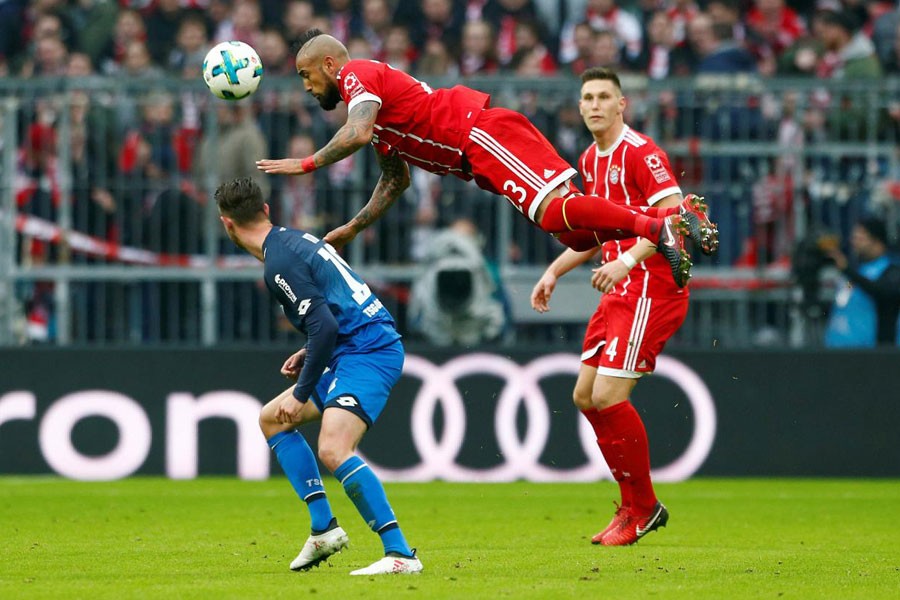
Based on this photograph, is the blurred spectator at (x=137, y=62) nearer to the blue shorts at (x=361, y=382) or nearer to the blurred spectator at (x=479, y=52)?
the blurred spectator at (x=479, y=52)

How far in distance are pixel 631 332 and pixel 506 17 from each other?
838cm

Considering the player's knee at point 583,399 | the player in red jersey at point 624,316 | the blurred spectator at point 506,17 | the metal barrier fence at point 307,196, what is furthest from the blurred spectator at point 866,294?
the player's knee at point 583,399

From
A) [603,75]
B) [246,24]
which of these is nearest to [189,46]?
[246,24]

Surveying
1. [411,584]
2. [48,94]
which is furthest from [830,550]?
[48,94]

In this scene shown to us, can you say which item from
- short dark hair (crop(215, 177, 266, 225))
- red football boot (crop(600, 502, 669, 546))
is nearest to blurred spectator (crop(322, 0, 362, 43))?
Result: red football boot (crop(600, 502, 669, 546))

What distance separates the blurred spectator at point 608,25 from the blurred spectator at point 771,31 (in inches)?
50.0

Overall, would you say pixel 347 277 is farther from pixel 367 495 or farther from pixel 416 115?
pixel 416 115

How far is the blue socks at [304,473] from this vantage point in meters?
7.84

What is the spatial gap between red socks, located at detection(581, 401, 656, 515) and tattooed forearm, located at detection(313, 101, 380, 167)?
227cm

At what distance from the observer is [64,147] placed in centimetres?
1420

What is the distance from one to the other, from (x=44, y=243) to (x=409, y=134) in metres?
6.17

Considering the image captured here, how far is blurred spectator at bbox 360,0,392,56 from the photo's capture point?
17000 millimetres

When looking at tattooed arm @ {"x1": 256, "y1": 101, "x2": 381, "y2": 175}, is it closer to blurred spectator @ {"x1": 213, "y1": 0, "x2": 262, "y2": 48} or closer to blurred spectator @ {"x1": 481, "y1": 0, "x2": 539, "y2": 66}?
blurred spectator @ {"x1": 481, "y1": 0, "x2": 539, "y2": 66}

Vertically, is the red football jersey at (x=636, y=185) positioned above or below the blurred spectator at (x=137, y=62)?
below
